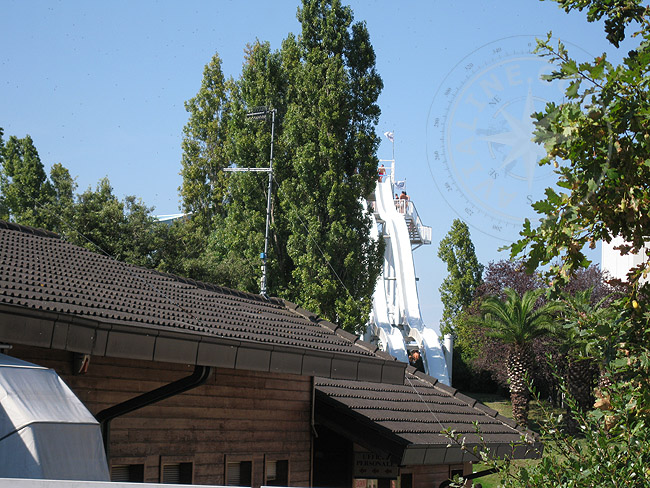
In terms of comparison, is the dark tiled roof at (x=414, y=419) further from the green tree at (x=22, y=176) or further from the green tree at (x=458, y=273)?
the green tree at (x=458, y=273)

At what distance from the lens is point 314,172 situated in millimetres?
28969

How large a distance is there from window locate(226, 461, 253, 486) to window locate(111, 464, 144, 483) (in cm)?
141

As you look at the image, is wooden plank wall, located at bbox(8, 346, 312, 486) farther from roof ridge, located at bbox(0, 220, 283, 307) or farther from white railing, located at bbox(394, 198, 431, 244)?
white railing, located at bbox(394, 198, 431, 244)

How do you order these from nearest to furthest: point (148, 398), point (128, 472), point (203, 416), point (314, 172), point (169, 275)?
point (148, 398), point (128, 472), point (203, 416), point (169, 275), point (314, 172)

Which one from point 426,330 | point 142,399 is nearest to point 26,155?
point 426,330

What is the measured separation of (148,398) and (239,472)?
8.12 feet

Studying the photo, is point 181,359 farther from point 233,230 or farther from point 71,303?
point 233,230

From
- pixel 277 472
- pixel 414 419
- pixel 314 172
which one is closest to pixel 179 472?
pixel 277 472

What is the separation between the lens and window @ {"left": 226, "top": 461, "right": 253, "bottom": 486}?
10.1m

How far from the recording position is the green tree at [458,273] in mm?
57062

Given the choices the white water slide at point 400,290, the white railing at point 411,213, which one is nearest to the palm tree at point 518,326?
the white water slide at point 400,290

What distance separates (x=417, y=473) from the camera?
1293 cm

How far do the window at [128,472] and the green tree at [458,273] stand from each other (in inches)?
1924

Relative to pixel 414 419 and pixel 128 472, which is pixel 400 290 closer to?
pixel 414 419
